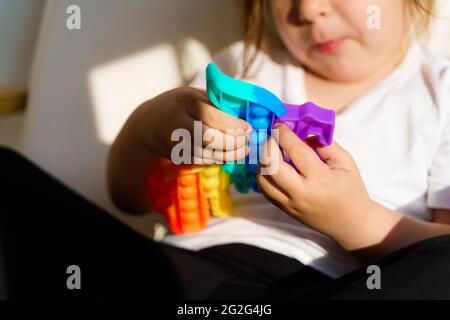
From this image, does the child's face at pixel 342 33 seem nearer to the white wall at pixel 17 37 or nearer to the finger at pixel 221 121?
the finger at pixel 221 121

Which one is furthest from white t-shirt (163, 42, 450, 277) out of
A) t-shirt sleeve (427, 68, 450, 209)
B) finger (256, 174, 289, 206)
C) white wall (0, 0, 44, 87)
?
white wall (0, 0, 44, 87)

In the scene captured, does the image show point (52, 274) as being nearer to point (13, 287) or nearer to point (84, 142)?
point (13, 287)

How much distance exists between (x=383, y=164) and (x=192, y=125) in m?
0.25

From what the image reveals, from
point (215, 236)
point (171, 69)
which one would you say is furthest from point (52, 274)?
point (171, 69)

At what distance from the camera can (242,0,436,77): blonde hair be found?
789 mm

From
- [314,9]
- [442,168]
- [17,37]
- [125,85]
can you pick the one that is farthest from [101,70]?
[442,168]

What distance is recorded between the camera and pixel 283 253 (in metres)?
0.67

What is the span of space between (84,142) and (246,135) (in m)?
0.38

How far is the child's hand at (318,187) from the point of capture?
56 centimetres

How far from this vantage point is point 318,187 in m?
0.58

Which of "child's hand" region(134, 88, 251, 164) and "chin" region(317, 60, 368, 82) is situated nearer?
"child's hand" region(134, 88, 251, 164)

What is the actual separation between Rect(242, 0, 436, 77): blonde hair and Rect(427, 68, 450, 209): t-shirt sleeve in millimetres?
120

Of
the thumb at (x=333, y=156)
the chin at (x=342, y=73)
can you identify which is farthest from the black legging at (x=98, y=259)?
the chin at (x=342, y=73)

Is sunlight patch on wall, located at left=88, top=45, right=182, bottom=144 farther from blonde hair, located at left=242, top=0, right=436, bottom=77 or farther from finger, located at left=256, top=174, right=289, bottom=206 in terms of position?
finger, located at left=256, top=174, right=289, bottom=206
